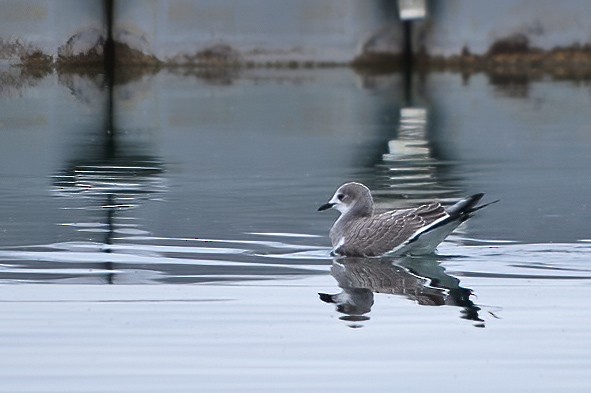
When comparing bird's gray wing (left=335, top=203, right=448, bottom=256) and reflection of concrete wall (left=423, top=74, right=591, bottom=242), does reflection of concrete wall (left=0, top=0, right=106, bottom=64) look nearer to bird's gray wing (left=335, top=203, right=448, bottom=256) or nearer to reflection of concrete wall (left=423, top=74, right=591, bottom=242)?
reflection of concrete wall (left=423, top=74, right=591, bottom=242)

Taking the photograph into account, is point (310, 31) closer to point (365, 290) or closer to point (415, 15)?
point (415, 15)

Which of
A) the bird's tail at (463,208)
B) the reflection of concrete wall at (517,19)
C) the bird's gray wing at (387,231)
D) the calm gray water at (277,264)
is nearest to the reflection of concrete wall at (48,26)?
the reflection of concrete wall at (517,19)

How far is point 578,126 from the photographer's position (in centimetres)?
2041

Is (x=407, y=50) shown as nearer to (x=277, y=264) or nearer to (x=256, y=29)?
(x=256, y=29)

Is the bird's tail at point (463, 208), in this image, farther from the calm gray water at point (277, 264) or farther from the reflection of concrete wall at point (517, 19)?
the reflection of concrete wall at point (517, 19)

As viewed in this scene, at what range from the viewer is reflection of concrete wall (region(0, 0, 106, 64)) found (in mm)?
32000

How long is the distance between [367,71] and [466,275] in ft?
87.6

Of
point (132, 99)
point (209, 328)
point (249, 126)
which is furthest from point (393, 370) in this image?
point (132, 99)

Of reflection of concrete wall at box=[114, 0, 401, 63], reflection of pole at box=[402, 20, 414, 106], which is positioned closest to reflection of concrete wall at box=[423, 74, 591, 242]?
reflection of concrete wall at box=[114, 0, 401, 63]

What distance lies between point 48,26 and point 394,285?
24364 millimetres

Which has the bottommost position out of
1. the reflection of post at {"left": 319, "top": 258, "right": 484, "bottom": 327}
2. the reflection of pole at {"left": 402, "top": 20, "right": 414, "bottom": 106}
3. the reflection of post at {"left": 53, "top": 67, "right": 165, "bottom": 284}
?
the reflection of post at {"left": 319, "top": 258, "right": 484, "bottom": 327}

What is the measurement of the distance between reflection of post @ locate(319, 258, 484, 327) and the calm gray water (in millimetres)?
26

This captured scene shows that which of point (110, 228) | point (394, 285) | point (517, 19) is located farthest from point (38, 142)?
point (517, 19)

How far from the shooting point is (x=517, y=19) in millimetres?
34250
